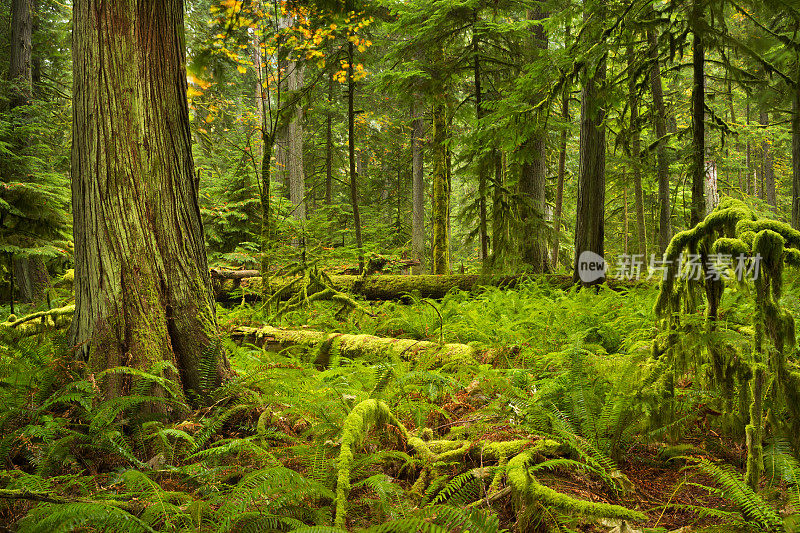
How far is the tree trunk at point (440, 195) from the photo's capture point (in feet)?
31.0

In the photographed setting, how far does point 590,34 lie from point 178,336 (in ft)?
17.1

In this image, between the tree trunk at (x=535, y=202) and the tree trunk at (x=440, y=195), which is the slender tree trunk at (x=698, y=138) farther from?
the tree trunk at (x=440, y=195)

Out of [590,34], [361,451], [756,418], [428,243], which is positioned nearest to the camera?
[756,418]

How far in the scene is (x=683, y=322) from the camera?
2.30 m

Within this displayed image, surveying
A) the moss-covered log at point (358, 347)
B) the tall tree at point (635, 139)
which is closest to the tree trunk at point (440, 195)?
the tall tree at point (635, 139)

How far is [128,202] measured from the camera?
113 inches

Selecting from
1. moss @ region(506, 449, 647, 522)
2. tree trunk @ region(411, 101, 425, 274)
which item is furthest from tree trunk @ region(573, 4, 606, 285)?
tree trunk @ region(411, 101, 425, 274)

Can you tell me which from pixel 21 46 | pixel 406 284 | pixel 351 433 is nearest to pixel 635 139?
pixel 406 284

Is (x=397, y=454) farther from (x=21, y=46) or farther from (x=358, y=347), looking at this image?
(x=21, y=46)

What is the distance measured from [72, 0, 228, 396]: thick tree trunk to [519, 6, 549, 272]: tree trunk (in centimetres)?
589

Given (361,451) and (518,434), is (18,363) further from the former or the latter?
(518,434)

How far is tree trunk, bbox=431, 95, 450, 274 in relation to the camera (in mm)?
9461

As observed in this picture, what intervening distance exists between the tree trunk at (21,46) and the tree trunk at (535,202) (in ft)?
37.9

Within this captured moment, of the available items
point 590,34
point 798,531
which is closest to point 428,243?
point 590,34
